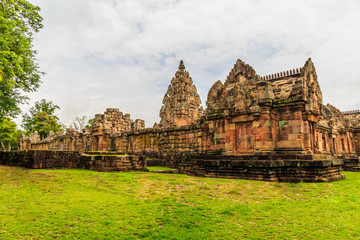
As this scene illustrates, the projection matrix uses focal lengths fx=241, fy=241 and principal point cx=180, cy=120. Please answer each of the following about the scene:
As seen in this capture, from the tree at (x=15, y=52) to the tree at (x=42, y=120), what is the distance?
122 ft

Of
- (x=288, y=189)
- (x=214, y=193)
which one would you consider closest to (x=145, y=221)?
(x=214, y=193)

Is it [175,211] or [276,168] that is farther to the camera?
[276,168]

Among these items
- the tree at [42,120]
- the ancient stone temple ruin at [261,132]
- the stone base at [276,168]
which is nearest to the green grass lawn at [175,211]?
the stone base at [276,168]

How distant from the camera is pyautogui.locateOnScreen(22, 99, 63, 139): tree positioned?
5012 cm

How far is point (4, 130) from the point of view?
1881 inches

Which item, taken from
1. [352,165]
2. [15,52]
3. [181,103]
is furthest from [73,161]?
[181,103]

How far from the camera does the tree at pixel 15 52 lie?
10.1m

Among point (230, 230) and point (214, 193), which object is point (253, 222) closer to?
point (230, 230)

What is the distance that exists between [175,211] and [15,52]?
41.6 feet

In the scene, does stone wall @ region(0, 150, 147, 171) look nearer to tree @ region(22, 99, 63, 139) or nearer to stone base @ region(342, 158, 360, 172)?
stone base @ region(342, 158, 360, 172)

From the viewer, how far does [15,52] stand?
1267cm

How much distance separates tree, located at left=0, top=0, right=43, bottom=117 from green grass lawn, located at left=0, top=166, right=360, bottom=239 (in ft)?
18.1

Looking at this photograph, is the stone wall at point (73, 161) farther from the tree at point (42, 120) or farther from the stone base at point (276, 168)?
the tree at point (42, 120)

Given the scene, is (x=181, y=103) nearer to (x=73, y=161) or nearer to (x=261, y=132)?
(x=73, y=161)
